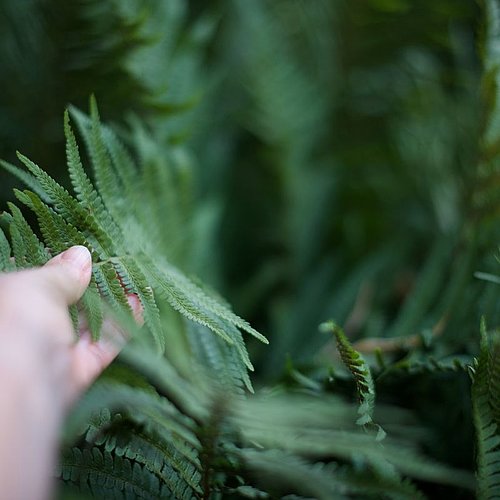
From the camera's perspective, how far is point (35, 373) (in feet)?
0.98

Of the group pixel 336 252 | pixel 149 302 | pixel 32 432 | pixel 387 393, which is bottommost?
pixel 32 432

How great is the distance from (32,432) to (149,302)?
0.13 m

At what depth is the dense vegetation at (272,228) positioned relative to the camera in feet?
1.34

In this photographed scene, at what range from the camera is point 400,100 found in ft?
2.77

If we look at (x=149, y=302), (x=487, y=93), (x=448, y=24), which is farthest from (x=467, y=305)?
(x=448, y=24)

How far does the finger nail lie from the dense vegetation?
2 cm

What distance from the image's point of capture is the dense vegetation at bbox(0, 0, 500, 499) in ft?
1.34

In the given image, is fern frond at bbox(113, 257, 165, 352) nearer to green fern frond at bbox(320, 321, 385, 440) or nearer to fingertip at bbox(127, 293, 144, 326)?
fingertip at bbox(127, 293, 144, 326)

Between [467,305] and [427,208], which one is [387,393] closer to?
[467,305]

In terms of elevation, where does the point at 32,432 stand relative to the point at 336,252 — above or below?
below

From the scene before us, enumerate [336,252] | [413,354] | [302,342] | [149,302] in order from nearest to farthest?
1. [149,302]
2. [413,354]
3. [302,342]
4. [336,252]

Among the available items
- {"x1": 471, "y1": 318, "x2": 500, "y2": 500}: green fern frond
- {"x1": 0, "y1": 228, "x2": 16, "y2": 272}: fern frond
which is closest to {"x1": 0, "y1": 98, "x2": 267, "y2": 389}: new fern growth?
{"x1": 0, "y1": 228, "x2": 16, "y2": 272}: fern frond

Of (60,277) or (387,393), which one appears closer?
(60,277)

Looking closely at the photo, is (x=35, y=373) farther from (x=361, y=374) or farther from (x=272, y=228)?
(x=272, y=228)
